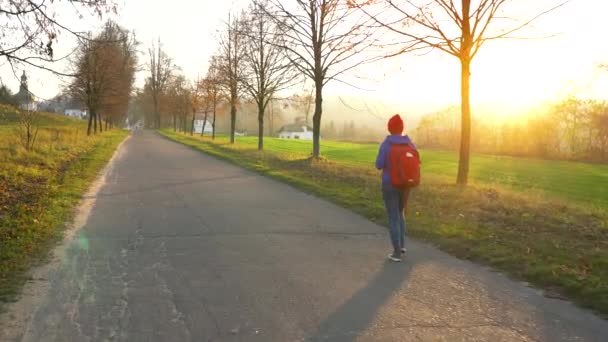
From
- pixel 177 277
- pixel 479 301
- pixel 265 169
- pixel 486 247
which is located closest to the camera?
pixel 479 301

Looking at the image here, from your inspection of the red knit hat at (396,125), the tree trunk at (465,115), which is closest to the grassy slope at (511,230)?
the tree trunk at (465,115)

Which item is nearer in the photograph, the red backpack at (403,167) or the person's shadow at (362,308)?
the person's shadow at (362,308)

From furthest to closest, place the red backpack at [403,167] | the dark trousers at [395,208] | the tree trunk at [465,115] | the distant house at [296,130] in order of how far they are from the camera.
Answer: the distant house at [296,130], the tree trunk at [465,115], the dark trousers at [395,208], the red backpack at [403,167]

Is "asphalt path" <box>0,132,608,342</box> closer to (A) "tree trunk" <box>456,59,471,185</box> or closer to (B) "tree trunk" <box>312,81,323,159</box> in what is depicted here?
(A) "tree trunk" <box>456,59,471,185</box>

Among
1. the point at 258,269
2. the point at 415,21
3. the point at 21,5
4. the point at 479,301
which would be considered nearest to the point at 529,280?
the point at 479,301

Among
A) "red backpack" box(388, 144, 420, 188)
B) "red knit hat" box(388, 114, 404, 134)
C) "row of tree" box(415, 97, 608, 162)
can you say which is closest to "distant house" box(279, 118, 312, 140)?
"row of tree" box(415, 97, 608, 162)

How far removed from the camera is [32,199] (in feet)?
31.8

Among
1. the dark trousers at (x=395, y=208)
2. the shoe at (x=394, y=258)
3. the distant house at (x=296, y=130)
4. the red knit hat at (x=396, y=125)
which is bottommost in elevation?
the shoe at (x=394, y=258)

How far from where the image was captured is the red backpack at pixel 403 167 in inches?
245

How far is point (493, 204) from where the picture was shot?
10.3 m

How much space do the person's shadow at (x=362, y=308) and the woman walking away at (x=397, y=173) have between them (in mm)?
636

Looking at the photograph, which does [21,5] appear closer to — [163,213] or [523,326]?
[163,213]

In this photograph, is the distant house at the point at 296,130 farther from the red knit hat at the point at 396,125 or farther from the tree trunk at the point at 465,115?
the red knit hat at the point at 396,125

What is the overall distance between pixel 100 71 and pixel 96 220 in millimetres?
33441
